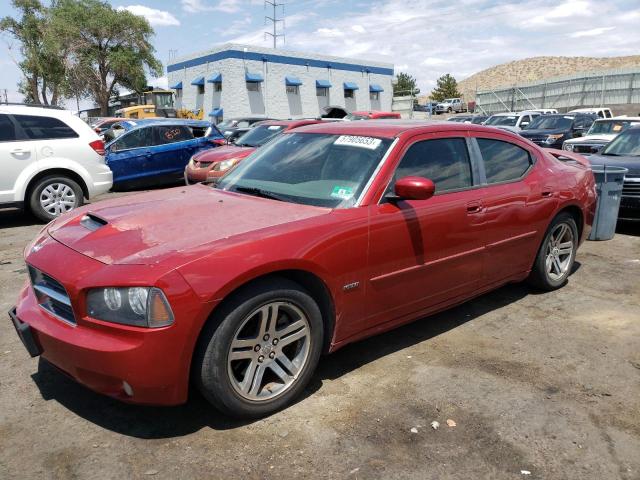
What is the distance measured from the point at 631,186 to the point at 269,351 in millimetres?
6665

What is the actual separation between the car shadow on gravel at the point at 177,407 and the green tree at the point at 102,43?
41.8 m

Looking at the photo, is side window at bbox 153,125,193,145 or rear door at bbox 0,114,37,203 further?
side window at bbox 153,125,193,145

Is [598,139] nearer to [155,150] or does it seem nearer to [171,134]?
[171,134]

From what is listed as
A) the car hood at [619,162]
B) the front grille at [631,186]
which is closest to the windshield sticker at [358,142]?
the car hood at [619,162]

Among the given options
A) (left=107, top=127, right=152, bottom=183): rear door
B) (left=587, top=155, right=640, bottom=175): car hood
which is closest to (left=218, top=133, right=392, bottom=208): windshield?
(left=587, top=155, right=640, bottom=175): car hood

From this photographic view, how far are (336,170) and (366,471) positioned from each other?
1.93 meters

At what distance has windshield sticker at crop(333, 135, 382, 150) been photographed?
12.0ft

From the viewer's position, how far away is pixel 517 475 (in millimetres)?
2529

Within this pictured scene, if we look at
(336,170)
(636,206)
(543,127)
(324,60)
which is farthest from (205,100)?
(336,170)

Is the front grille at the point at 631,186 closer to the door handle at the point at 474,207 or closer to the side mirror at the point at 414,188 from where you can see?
the door handle at the point at 474,207

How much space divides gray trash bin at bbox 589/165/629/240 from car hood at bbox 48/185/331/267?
536 centimetres

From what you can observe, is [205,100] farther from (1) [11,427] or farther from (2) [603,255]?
(1) [11,427]

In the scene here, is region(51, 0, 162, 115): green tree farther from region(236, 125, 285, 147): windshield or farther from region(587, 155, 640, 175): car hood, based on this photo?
region(587, 155, 640, 175): car hood

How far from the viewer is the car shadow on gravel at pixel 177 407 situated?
290 centimetres
